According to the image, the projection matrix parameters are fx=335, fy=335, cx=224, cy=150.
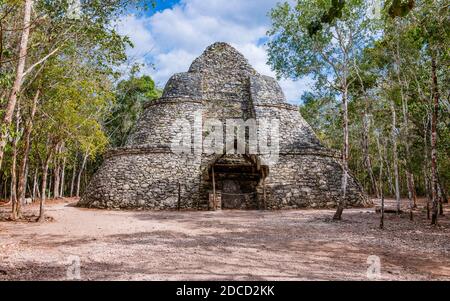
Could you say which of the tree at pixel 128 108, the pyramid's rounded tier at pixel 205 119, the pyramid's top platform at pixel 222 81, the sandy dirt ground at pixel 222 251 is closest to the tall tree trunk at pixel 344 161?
the sandy dirt ground at pixel 222 251

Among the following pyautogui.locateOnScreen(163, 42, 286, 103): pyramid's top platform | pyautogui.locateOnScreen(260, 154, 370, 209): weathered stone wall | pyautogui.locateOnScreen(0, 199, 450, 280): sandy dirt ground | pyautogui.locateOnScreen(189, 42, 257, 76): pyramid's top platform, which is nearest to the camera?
pyautogui.locateOnScreen(0, 199, 450, 280): sandy dirt ground

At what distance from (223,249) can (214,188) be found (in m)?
8.97

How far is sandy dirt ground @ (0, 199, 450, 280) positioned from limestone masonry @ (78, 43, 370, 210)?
584 centimetres

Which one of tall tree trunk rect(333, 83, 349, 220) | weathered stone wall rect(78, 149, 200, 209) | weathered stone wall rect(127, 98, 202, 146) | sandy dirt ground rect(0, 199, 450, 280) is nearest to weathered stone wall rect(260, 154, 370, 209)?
weathered stone wall rect(78, 149, 200, 209)

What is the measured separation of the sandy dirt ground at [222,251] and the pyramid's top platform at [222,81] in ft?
40.9

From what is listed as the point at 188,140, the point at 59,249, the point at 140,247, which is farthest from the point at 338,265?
the point at 188,140

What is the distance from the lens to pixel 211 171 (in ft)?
53.5

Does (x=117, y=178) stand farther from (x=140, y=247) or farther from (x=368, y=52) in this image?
(x=368, y=52)

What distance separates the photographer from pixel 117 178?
16.8 metres

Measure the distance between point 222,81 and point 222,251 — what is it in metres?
17.9

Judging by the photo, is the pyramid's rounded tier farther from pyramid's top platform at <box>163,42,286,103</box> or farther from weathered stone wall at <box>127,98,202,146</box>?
pyramid's top platform at <box>163,42,286,103</box>

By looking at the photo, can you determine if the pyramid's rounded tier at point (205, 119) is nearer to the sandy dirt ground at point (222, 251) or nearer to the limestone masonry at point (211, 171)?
the limestone masonry at point (211, 171)

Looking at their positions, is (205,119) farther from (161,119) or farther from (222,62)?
(222,62)

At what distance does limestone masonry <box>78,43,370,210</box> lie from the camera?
16.3 metres
